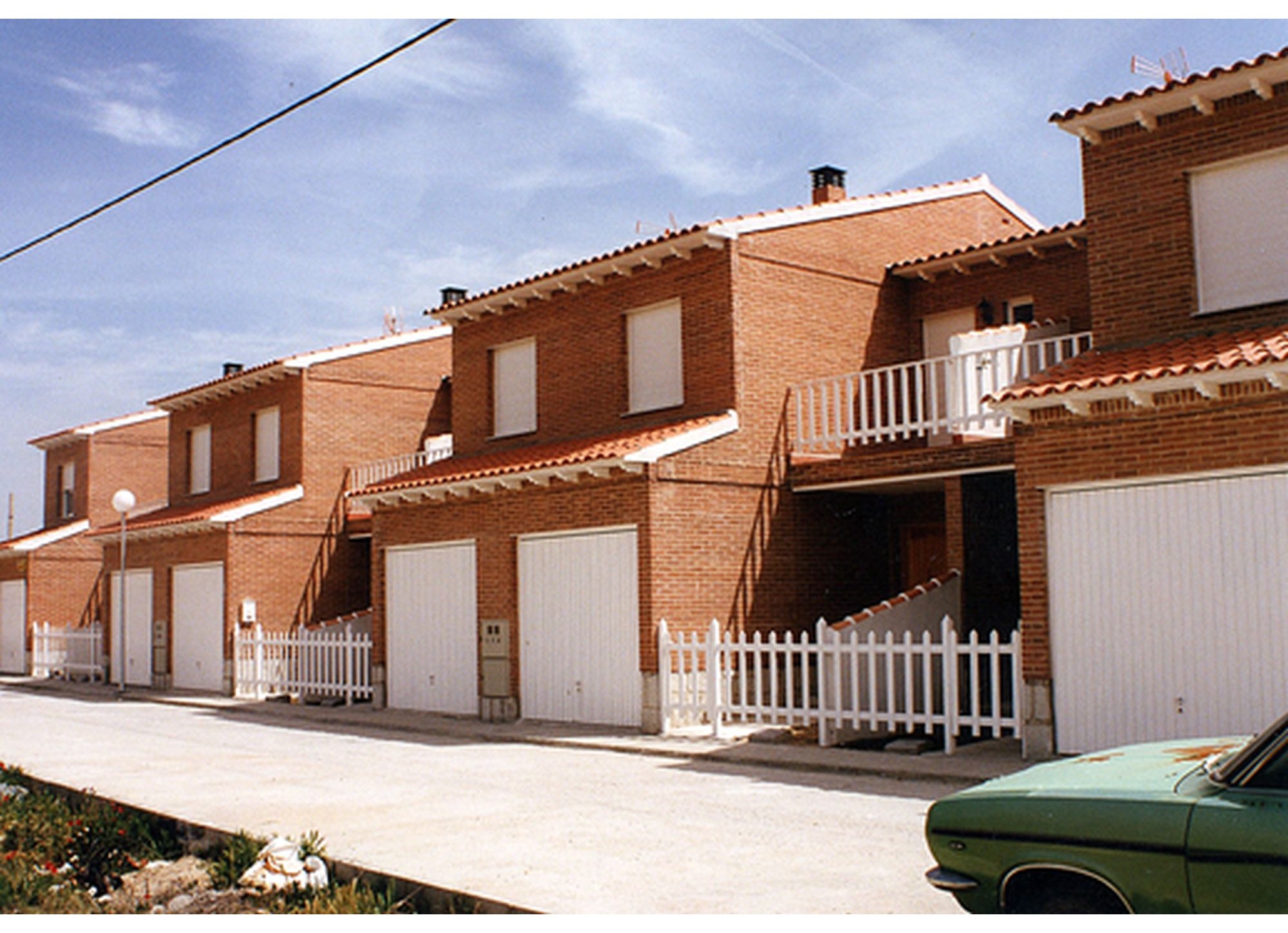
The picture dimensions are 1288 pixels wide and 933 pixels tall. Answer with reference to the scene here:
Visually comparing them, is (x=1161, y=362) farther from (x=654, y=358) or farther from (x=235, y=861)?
(x=235, y=861)

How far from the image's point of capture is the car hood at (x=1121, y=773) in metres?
4.91

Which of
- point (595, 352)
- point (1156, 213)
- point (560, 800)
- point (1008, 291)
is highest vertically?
point (1008, 291)

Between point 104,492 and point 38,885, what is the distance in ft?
90.7

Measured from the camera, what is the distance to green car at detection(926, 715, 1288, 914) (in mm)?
4363

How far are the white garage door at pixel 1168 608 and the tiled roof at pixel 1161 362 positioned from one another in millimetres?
955

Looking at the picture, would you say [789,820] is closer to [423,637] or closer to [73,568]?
[423,637]

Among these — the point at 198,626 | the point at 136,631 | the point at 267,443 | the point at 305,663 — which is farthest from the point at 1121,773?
the point at 136,631

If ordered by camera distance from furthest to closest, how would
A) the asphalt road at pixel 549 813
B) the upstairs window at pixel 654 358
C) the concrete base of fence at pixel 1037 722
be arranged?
the upstairs window at pixel 654 358, the concrete base of fence at pixel 1037 722, the asphalt road at pixel 549 813

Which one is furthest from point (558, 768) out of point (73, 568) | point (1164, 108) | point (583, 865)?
point (73, 568)

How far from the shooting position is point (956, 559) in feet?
51.5

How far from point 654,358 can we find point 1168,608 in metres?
8.43

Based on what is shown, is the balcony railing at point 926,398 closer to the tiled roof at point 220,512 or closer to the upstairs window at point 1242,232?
the upstairs window at point 1242,232

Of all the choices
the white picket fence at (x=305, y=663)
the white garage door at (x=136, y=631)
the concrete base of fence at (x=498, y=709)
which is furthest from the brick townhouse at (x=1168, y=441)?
the white garage door at (x=136, y=631)

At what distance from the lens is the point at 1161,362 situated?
11.1 metres
